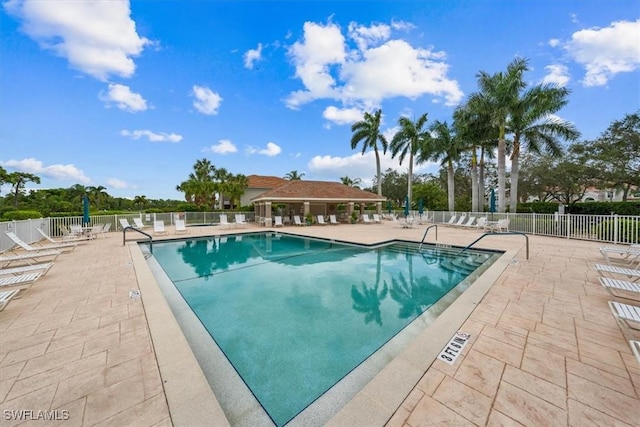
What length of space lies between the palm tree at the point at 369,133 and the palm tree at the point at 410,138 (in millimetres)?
1733

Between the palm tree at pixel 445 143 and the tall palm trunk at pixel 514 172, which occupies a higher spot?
the palm tree at pixel 445 143

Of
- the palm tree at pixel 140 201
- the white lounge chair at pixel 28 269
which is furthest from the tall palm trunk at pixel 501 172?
the palm tree at pixel 140 201

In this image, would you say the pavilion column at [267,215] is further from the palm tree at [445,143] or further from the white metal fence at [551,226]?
the palm tree at [445,143]

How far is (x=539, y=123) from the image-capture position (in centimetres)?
1834

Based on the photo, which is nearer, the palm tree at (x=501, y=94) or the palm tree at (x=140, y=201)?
the palm tree at (x=501, y=94)

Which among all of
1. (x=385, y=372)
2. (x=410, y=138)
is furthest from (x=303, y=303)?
(x=410, y=138)

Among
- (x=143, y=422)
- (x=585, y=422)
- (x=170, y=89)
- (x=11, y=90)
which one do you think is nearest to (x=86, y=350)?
(x=143, y=422)

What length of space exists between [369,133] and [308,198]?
12.3m

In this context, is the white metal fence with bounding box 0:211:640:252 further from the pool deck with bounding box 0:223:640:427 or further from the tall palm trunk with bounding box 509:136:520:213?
the pool deck with bounding box 0:223:640:427

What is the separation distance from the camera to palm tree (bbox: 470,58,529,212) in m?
16.7

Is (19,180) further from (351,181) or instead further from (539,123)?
(539,123)

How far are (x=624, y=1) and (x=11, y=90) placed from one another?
25282 millimetres

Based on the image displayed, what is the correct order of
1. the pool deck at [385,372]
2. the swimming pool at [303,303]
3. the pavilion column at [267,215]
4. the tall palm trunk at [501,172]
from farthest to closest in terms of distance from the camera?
the pavilion column at [267,215] → the tall palm trunk at [501,172] → the swimming pool at [303,303] → the pool deck at [385,372]

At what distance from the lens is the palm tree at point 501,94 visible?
16656mm
